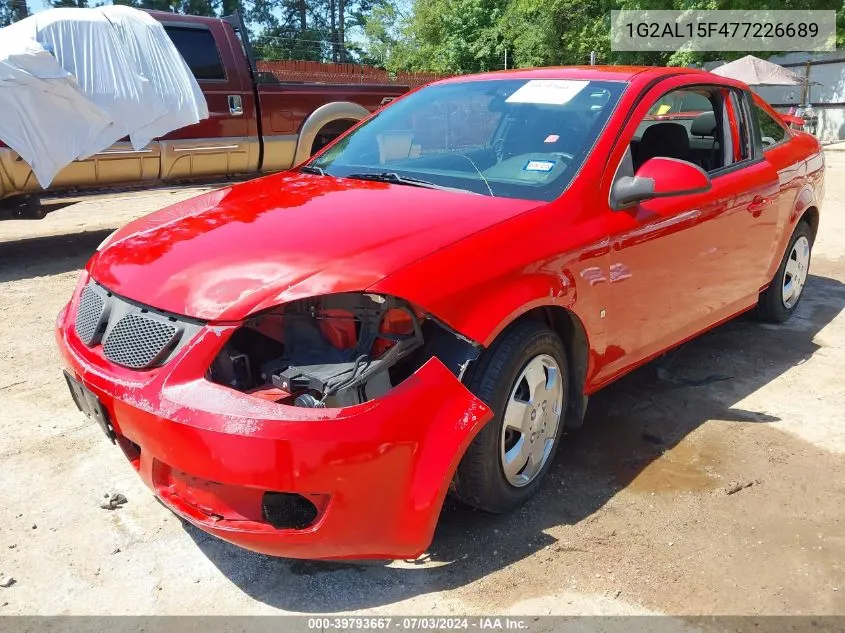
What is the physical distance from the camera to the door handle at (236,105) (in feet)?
25.1

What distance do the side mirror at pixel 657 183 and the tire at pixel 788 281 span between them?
6.71 ft

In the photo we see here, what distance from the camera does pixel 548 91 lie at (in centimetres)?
353

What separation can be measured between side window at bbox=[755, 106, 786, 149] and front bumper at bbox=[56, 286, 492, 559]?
131 inches

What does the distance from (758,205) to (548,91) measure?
5.02ft

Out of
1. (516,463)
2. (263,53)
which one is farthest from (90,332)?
(263,53)

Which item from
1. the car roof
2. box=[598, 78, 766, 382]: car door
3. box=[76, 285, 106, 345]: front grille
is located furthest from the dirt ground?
the car roof

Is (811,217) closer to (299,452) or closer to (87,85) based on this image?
(299,452)

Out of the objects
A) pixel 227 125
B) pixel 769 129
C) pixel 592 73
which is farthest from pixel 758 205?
pixel 227 125

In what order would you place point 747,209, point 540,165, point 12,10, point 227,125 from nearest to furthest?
point 540,165
point 747,209
point 227,125
point 12,10

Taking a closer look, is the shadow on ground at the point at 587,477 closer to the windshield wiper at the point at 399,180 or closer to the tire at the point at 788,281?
the tire at the point at 788,281

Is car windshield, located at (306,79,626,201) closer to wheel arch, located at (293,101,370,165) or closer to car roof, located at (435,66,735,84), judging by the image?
car roof, located at (435,66,735,84)

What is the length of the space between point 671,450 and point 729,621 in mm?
1160

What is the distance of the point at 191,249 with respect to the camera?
104 inches

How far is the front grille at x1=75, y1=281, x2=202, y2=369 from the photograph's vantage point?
2357 millimetres
